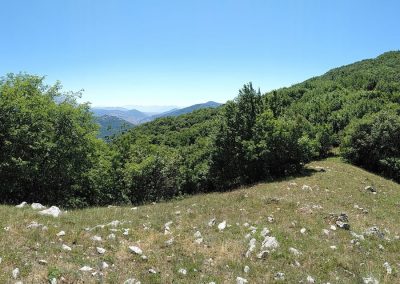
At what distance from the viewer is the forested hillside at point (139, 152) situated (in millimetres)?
26203

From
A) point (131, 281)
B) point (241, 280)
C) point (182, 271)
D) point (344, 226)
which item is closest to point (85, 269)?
point (131, 281)

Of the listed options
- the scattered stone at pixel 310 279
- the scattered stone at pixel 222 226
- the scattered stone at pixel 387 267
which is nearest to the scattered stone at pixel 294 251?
the scattered stone at pixel 310 279

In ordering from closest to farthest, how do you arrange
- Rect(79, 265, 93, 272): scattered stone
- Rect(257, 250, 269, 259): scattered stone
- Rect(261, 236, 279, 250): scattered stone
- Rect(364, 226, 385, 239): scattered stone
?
1. Rect(79, 265, 93, 272): scattered stone
2. Rect(257, 250, 269, 259): scattered stone
3. Rect(261, 236, 279, 250): scattered stone
4. Rect(364, 226, 385, 239): scattered stone

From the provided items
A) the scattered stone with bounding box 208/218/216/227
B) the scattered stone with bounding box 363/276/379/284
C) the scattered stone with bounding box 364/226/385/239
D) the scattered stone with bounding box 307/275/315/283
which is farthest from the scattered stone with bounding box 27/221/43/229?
the scattered stone with bounding box 364/226/385/239

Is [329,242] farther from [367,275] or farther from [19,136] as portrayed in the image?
[19,136]

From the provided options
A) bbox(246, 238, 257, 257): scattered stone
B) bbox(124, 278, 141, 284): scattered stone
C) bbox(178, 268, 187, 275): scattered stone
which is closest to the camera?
bbox(124, 278, 141, 284): scattered stone

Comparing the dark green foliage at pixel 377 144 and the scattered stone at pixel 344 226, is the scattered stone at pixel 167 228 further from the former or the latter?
the dark green foliage at pixel 377 144

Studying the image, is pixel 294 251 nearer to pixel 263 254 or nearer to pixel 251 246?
pixel 263 254

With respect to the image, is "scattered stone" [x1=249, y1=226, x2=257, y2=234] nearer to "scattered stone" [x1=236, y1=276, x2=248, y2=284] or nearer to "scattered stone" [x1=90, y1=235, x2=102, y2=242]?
"scattered stone" [x1=236, y1=276, x2=248, y2=284]

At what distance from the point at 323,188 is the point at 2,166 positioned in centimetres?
2384

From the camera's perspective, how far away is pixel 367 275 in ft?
34.6

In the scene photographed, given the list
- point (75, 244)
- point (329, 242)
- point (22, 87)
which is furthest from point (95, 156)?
point (329, 242)

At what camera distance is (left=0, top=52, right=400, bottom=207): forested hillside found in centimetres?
2620

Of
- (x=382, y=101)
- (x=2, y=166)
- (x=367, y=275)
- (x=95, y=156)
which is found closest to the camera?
(x=367, y=275)
